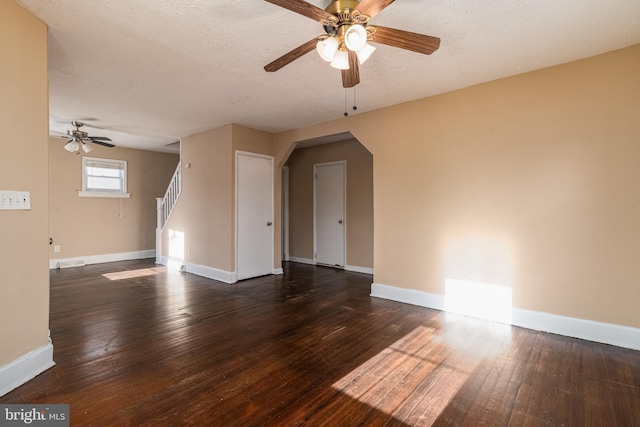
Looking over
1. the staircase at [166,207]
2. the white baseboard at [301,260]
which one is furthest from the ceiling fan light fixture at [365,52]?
the staircase at [166,207]

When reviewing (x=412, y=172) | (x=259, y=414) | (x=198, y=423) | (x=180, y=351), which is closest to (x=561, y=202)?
(x=412, y=172)

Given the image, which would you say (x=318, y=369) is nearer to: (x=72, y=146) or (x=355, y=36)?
(x=355, y=36)

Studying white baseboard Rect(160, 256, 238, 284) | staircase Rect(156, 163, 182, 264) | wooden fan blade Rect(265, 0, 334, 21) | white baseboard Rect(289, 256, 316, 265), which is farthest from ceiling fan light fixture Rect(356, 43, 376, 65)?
staircase Rect(156, 163, 182, 264)

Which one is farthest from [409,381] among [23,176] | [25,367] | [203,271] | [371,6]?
[203,271]

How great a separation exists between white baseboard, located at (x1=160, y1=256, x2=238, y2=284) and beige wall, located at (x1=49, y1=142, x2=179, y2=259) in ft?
4.58

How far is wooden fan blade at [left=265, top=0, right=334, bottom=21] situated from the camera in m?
1.55

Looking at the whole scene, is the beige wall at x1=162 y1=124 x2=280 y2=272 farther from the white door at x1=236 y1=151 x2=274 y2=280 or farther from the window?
the window

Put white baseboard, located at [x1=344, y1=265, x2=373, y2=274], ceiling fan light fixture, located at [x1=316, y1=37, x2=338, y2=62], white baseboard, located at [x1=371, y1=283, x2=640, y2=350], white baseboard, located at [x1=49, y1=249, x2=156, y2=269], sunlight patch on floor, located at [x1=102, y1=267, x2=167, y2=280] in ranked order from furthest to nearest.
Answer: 1. white baseboard, located at [x1=49, y1=249, x2=156, y2=269]
2. white baseboard, located at [x1=344, y1=265, x2=373, y2=274]
3. sunlight patch on floor, located at [x1=102, y1=267, x2=167, y2=280]
4. white baseboard, located at [x1=371, y1=283, x2=640, y2=350]
5. ceiling fan light fixture, located at [x1=316, y1=37, x2=338, y2=62]

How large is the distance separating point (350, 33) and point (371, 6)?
7.4 inches

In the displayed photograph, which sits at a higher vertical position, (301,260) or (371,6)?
(371,6)

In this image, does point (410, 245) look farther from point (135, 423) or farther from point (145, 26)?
point (145, 26)

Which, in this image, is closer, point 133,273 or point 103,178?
point 133,273

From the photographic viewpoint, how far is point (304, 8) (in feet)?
5.31

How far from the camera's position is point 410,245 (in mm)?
3701
